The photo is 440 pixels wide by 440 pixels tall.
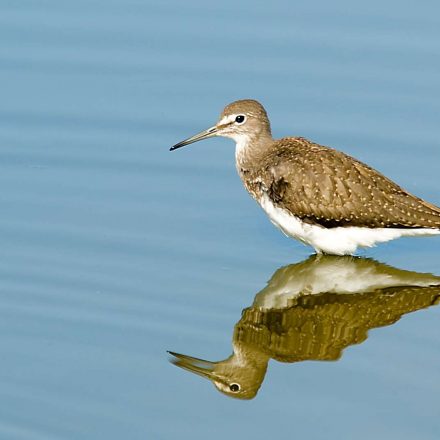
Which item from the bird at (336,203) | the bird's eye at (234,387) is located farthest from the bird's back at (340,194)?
the bird's eye at (234,387)

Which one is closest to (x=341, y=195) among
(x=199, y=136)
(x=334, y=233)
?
(x=334, y=233)

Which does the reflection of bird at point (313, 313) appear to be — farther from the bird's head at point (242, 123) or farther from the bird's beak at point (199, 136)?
the bird's beak at point (199, 136)

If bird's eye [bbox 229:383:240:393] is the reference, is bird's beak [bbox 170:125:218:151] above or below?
above

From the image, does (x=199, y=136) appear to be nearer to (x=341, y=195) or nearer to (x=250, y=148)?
(x=250, y=148)

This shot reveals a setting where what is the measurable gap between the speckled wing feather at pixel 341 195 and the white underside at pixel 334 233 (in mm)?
67

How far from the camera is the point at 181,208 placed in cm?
1572

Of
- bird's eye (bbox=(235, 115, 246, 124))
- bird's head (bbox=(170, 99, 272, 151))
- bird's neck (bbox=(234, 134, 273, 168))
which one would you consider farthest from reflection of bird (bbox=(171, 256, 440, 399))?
bird's eye (bbox=(235, 115, 246, 124))

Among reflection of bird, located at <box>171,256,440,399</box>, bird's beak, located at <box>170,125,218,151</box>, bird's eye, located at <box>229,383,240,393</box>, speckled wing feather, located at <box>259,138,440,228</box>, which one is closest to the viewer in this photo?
bird's eye, located at <box>229,383,240,393</box>

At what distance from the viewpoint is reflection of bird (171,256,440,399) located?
12641mm

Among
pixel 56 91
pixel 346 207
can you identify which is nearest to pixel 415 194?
pixel 346 207

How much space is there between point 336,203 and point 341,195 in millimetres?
112

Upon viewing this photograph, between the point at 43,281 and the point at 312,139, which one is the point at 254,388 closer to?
the point at 43,281

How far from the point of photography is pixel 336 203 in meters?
15.0

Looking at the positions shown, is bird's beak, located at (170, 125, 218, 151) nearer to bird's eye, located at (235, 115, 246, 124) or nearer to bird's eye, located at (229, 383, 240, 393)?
bird's eye, located at (235, 115, 246, 124)
